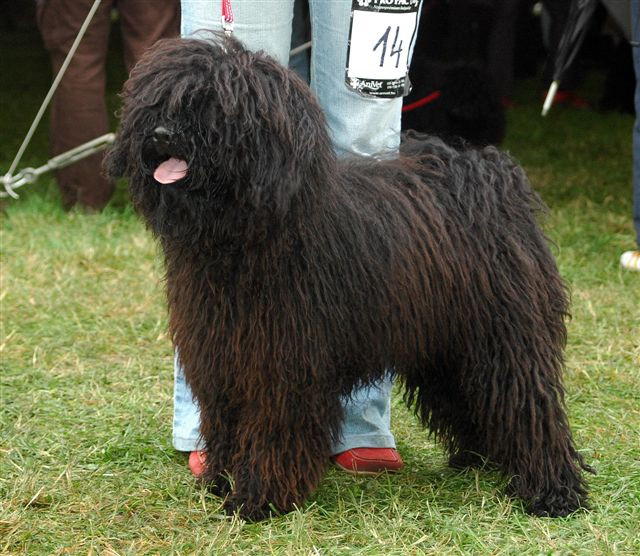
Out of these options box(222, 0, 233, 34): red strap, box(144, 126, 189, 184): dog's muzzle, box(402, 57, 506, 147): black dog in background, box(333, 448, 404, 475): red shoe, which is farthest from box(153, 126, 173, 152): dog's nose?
box(402, 57, 506, 147): black dog in background

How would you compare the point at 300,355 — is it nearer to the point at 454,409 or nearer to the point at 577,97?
the point at 454,409

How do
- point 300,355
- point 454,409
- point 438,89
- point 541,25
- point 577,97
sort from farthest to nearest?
point 541,25 → point 577,97 → point 438,89 → point 454,409 → point 300,355

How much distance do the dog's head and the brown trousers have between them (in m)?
3.55

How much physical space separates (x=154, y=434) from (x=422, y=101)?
3.25 metres

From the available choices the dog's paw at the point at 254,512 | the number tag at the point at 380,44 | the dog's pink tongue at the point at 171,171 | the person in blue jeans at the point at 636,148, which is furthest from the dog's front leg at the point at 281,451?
the person in blue jeans at the point at 636,148

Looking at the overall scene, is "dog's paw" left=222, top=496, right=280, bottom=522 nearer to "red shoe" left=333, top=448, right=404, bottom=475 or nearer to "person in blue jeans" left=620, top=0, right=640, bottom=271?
"red shoe" left=333, top=448, right=404, bottom=475

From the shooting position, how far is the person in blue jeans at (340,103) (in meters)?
2.74

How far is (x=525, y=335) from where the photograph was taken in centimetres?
274

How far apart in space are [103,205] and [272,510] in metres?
3.86

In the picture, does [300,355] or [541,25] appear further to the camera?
[541,25]

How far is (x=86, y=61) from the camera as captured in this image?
19.5 feet

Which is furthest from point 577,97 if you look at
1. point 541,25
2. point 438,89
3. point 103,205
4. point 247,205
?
point 247,205

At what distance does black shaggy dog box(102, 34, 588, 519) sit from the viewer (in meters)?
2.30

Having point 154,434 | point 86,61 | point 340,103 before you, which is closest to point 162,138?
point 340,103
